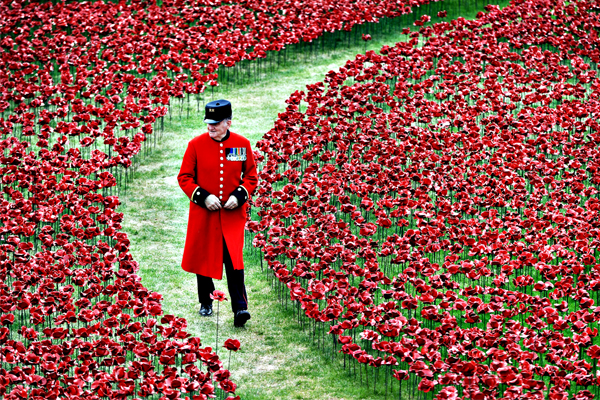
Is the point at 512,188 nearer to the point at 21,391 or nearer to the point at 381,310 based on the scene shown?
the point at 381,310

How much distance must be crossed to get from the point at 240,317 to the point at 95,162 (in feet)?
11.7

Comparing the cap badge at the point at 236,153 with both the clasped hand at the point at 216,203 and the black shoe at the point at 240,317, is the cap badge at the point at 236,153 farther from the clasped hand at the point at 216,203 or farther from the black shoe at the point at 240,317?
the black shoe at the point at 240,317

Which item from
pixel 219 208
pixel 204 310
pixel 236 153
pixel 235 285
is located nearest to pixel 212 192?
pixel 219 208

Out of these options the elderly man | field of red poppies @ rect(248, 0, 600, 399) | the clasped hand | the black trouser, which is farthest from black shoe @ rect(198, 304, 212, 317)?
the clasped hand

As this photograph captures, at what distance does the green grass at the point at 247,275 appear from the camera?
25.0ft

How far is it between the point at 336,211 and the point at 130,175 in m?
3.06

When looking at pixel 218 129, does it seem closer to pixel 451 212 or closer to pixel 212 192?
pixel 212 192

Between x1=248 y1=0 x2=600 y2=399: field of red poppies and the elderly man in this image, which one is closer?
x1=248 y1=0 x2=600 y2=399: field of red poppies

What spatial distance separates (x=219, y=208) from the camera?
8.14 meters

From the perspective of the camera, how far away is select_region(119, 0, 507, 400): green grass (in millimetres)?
7605

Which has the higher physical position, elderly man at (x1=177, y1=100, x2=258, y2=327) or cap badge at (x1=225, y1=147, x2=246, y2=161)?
cap badge at (x1=225, y1=147, x2=246, y2=161)

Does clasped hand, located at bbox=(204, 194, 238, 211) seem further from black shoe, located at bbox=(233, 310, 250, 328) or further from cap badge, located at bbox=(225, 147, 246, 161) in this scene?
black shoe, located at bbox=(233, 310, 250, 328)

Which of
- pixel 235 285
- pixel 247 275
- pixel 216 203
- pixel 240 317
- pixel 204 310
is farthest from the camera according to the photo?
pixel 247 275

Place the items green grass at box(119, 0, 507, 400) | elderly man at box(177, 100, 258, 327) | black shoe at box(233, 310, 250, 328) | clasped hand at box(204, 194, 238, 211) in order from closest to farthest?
green grass at box(119, 0, 507, 400)
clasped hand at box(204, 194, 238, 211)
elderly man at box(177, 100, 258, 327)
black shoe at box(233, 310, 250, 328)
